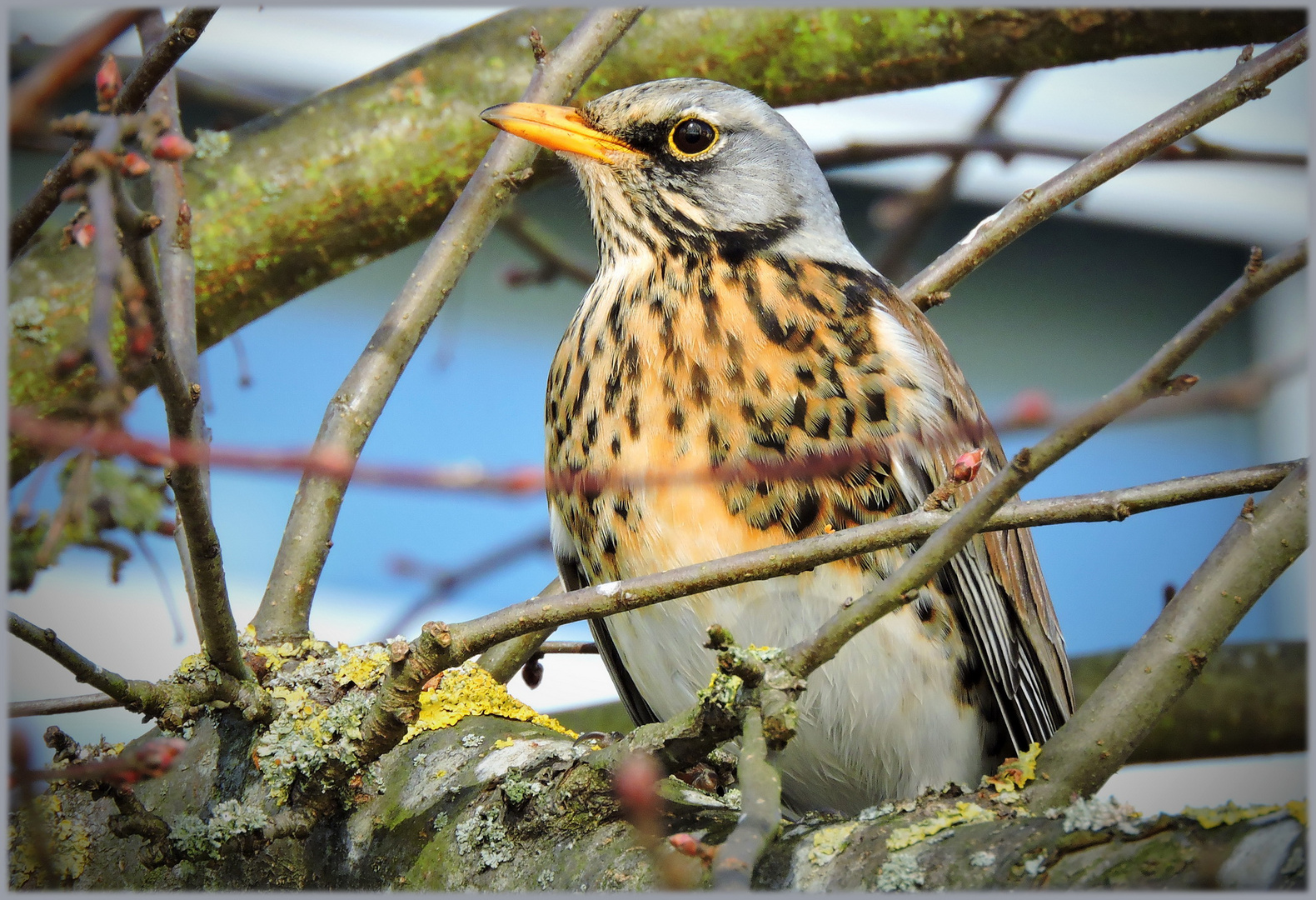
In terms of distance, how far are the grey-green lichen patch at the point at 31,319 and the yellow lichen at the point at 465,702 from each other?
97cm

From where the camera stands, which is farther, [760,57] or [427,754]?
[760,57]

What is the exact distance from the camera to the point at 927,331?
189 centimetres

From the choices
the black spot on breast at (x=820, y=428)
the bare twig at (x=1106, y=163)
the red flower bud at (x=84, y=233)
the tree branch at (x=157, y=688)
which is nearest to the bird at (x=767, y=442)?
the black spot on breast at (x=820, y=428)

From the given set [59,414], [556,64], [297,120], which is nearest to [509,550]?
[59,414]

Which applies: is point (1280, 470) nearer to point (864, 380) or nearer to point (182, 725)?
point (864, 380)

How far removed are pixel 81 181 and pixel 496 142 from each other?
1.03 meters

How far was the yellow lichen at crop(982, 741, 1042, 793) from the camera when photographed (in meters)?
1.23

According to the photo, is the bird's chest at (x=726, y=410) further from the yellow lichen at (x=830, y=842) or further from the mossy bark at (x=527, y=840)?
the yellow lichen at (x=830, y=842)

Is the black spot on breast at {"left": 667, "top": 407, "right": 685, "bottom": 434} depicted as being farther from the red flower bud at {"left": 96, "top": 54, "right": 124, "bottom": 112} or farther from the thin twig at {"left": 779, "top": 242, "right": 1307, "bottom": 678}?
the red flower bud at {"left": 96, "top": 54, "right": 124, "bottom": 112}

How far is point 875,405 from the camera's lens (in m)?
1.65

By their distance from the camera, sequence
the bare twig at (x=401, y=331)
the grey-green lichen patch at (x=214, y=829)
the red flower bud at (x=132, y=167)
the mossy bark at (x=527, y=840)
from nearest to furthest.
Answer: the red flower bud at (x=132, y=167), the mossy bark at (x=527, y=840), the grey-green lichen patch at (x=214, y=829), the bare twig at (x=401, y=331)

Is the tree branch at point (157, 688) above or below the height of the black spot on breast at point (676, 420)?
below

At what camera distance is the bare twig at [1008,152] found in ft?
6.93

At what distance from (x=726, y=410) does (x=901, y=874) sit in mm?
749
